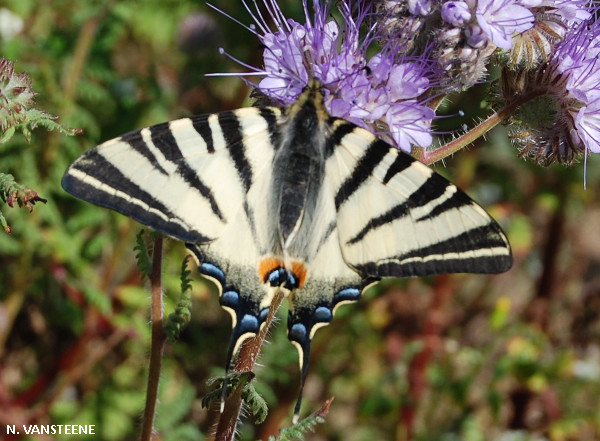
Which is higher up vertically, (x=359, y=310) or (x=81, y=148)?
(x=81, y=148)

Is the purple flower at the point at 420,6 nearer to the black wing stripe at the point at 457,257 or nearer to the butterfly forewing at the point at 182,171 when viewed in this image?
the butterfly forewing at the point at 182,171

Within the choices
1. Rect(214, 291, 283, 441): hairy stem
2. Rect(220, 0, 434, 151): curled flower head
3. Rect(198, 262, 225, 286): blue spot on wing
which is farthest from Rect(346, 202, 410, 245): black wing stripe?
Rect(198, 262, 225, 286): blue spot on wing

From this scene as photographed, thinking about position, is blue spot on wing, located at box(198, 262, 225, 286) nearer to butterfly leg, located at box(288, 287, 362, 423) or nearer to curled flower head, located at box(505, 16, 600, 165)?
butterfly leg, located at box(288, 287, 362, 423)

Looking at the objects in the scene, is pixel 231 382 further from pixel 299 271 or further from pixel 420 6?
pixel 420 6

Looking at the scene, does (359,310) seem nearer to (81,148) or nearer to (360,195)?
(81,148)

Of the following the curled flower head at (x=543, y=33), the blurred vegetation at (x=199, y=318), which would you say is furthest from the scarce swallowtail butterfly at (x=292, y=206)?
the blurred vegetation at (x=199, y=318)

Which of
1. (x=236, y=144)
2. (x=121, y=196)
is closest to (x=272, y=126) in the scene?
(x=236, y=144)

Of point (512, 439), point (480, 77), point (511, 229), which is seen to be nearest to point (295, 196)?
point (480, 77)
